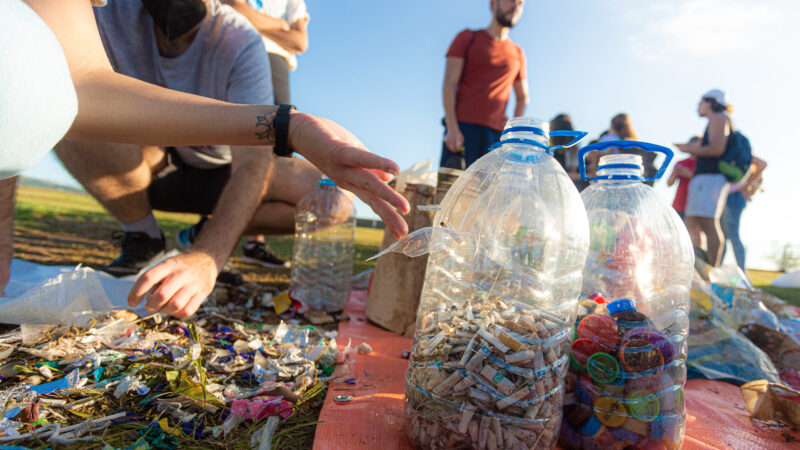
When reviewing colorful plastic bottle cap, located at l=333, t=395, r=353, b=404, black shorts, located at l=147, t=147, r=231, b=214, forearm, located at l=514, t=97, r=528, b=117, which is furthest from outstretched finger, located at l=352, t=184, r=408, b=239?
forearm, located at l=514, t=97, r=528, b=117

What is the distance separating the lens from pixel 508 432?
104 centimetres

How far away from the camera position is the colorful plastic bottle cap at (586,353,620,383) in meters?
1.16

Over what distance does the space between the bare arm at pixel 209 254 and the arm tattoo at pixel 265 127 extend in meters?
0.70

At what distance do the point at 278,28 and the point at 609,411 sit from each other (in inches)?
153

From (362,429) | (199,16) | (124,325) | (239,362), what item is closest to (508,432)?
(362,429)

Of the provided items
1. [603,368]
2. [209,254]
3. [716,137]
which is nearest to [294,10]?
[209,254]

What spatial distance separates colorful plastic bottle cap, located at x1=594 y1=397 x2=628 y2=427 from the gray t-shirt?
235cm

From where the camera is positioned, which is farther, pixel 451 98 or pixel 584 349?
pixel 451 98

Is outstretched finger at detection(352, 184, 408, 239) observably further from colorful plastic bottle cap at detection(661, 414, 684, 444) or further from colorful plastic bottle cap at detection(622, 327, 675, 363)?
colorful plastic bottle cap at detection(661, 414, 684, 444)

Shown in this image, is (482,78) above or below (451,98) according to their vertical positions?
above

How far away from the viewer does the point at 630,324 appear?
1189mm

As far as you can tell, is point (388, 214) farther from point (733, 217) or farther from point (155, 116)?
point (733, 217)

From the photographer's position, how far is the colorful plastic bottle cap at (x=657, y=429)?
3.78ft

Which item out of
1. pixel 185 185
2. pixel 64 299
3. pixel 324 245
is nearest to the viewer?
pixel 64 299
